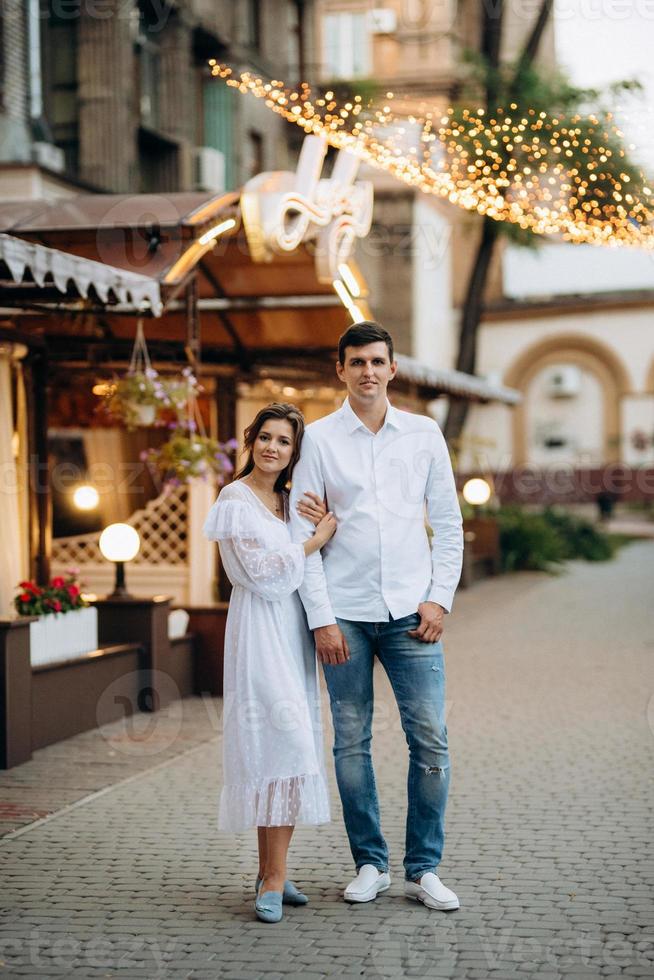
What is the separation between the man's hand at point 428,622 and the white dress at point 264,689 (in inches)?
18.3

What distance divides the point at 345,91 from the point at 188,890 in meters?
24.3

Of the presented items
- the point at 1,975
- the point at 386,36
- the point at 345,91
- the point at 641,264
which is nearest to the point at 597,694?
the point at 1,975

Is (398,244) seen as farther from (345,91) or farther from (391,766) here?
(391,766)

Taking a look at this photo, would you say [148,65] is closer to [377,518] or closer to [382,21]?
[382,21]

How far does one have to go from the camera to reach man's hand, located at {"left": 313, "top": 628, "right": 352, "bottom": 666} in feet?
16.1

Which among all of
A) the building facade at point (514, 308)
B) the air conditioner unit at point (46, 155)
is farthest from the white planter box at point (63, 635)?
the building facade at point (514, 308)

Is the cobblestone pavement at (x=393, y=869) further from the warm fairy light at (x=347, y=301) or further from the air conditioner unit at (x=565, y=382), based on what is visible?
the air conditioner unit at (x=565, y=382)

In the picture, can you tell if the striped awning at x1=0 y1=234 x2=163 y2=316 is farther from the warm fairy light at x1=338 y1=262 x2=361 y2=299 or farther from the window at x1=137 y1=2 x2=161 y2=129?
the window at x1=137 y1=2 x2=161 y2=129

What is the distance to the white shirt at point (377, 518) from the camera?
4.97 meters

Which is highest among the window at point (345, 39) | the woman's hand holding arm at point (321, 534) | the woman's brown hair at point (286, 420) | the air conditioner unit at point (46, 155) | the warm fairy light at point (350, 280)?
the window at point (345, 39)

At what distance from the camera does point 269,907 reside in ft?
15.9

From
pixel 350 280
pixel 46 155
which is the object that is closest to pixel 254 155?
pixel 46 155

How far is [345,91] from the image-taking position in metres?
27.5

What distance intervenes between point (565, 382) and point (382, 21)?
15.3m
